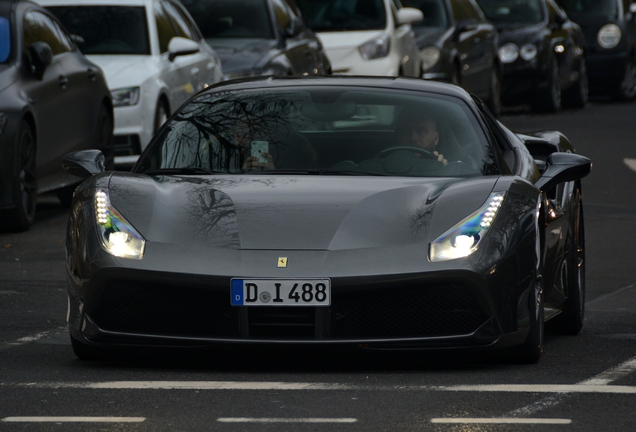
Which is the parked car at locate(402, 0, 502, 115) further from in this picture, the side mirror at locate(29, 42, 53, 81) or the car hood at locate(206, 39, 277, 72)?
the side mirror at locate(29, 42, 53, 81)

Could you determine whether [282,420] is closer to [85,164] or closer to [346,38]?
[85,164]

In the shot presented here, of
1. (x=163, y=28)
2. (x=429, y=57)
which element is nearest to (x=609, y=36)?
(x=429, y=57)

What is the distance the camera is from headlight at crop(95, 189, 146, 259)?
235 inches

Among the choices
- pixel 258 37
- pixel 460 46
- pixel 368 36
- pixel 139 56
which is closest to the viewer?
pixel 139 56

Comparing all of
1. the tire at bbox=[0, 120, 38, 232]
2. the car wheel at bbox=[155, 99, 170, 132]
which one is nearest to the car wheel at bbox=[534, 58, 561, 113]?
the car wheel at bbox=[155, 99, 170, 132]

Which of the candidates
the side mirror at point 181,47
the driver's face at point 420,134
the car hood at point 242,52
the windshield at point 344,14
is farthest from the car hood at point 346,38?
the driver's face at point 420,134

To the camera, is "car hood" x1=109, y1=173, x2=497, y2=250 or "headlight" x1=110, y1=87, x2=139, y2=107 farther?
"headlight" x1=110, y1=87, x2=139, y2=107

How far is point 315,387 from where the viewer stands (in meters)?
5.64

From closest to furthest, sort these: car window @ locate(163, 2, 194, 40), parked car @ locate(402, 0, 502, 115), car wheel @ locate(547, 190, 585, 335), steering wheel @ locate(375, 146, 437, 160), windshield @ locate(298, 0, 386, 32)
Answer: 1. steering wheel @ locate(375, 146, 437, 160)
2. car wheel @ locate(547, 190, 585, 335)
3. car window @ locate(163, 2, 194, 40)
4. windshield @ locate(298, 0, 386, 32)
5. parked car @ locate(402, 0, 502, 115)

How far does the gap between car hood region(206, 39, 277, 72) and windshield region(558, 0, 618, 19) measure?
422 inches

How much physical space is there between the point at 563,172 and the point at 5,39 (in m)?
5.81

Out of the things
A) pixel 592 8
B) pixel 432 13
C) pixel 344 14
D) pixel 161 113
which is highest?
pixel 161 113

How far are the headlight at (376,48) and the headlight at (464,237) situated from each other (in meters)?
13.0

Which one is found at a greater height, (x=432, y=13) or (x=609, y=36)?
(x=432, y=13)
